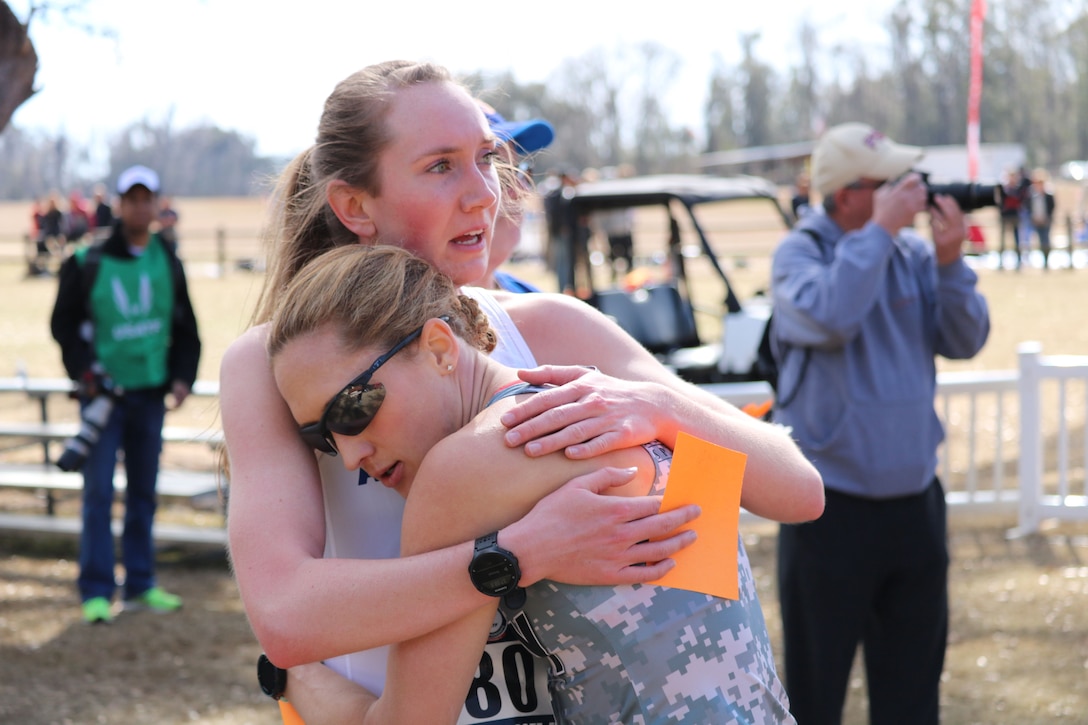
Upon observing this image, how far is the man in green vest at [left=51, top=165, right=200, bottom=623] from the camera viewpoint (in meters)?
5.35

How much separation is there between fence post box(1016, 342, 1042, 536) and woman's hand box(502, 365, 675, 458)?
17.7ft

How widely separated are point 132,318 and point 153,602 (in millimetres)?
1411

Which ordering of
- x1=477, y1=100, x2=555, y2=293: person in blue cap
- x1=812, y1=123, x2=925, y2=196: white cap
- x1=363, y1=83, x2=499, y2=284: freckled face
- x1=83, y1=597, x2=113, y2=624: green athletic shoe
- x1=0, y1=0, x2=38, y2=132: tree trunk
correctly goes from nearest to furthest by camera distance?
x1=363, y1=83, x2=499, y2=284: freckled face → x1=477, y1=100, x2=555, y2=293: person in blue cap → x1=812, y1=123, x2=925, y2=196: white cap → x1=0, y1=0, x2=38, y2=132: tree trunk → x1=83, y1=597, x2=113, y2=624: green athletic shoe

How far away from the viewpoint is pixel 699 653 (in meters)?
1.28

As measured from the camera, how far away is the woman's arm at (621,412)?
1.29 metres

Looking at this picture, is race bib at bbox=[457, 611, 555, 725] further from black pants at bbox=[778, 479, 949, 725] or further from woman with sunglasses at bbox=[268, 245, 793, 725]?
black pants at bbox=[778, 479, 949, 725]

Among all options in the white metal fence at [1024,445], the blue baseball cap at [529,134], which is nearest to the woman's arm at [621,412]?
the blue baseball cap at [529,134]

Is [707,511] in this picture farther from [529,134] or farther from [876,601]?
[876,601]

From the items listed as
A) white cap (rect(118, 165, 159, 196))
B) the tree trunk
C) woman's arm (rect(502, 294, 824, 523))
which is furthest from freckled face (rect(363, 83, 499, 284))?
white cap (rect(118, 165, 159, 196))

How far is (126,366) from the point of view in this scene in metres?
5.39

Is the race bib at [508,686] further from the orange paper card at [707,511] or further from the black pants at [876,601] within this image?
the black pants at [876,601]

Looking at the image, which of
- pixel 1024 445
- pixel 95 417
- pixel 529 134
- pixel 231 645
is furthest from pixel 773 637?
pixel 95 417

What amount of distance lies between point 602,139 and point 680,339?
78.3 metres

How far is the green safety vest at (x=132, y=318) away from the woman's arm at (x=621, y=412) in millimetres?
4181
